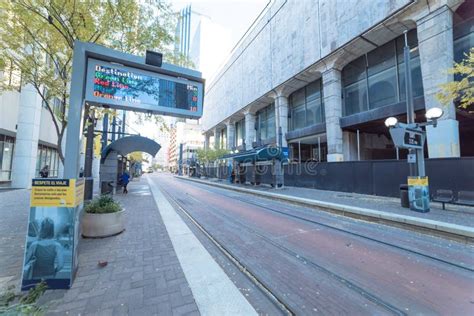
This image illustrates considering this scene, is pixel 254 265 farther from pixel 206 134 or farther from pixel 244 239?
pixel 206 134

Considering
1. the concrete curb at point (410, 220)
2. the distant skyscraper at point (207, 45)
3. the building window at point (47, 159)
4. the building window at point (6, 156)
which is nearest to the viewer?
the concrete curb at point (410, 220)

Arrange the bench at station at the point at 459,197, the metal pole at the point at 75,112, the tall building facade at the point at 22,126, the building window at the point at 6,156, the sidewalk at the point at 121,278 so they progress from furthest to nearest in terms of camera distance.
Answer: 1. the building window at the point at 6,156
2. the tall building facade at the point at 22,126
3. the bench at station at the point at 459,197
4. the metal pole at the point at 75,112
5. the sidewalk at the point at 121,278

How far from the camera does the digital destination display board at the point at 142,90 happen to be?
422 cm

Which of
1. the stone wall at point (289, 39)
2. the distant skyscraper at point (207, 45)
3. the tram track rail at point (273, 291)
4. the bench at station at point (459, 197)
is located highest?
the distant skyscraper at point (207, 45)

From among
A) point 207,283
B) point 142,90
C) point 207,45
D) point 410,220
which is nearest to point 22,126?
point 142,90

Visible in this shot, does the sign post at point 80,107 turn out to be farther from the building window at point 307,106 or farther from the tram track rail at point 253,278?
the building window at point 307,106

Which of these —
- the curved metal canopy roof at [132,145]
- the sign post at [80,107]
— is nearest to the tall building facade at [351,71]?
the sign post at [80,107]

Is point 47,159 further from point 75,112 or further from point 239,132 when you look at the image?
point 239,132

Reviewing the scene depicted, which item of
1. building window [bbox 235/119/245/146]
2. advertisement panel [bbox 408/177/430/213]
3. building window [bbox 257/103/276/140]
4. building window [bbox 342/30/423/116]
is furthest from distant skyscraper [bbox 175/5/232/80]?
advertisement panel [bbox 408/177/430/213]

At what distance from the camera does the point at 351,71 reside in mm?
20656

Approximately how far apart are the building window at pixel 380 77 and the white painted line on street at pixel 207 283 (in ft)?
61.5

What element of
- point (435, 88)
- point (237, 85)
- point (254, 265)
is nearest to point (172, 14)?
point (254, 265)

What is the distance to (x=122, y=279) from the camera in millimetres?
3498

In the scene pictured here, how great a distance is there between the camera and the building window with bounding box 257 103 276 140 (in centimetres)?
3103
